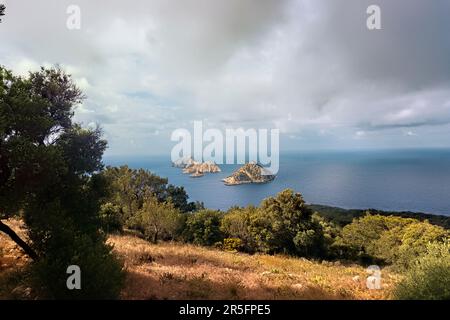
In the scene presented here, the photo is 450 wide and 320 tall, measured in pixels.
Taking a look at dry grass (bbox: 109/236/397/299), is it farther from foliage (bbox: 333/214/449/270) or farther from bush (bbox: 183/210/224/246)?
foliage (bbox: 333/214/449/270)

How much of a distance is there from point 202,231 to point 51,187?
116ft

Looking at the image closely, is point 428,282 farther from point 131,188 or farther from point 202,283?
point 131,188

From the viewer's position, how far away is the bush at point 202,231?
4691 centimetres

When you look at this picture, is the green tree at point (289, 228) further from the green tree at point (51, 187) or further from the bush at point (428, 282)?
the green tree at point (51, 187)

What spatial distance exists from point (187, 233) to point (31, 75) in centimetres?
3451

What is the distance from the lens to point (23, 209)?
13328 mm

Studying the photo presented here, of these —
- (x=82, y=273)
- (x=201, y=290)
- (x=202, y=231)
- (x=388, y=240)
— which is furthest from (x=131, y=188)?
(x=82, y=273)

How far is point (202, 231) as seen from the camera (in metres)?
47.8

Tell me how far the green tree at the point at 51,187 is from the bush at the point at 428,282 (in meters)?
12.2
